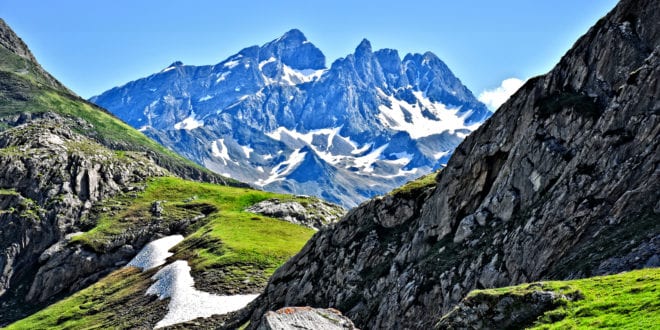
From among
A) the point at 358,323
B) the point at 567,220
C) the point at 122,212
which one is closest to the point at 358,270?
the point at 358,323

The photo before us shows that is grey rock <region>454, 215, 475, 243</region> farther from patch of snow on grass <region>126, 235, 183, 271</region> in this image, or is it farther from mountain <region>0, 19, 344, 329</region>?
patch of snow on grass <region>126, 235, 183, 271</region>

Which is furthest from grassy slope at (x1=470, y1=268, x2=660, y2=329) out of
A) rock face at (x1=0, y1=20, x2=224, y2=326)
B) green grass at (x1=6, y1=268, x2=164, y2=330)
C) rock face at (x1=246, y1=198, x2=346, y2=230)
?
rock face at (x1=246, y1=198, x2=346, y2=230)

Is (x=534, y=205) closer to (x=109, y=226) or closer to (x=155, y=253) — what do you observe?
(x=155, y=253)

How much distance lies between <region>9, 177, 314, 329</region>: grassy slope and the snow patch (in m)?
4.09

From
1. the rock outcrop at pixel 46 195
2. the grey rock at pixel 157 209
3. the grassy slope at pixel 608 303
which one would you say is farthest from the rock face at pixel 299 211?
the grassy slope at pixel 608 303

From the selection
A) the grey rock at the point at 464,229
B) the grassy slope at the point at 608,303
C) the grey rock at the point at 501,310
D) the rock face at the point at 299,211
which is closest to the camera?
the grassy slope at the point at 608,303

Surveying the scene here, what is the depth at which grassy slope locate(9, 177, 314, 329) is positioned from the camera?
293ft

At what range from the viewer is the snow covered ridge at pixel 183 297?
74562 mm

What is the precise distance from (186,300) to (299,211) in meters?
72.4

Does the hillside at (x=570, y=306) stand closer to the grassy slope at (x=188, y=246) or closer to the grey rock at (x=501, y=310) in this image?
the grey rock at (x=501, y=310)

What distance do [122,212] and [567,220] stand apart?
128 meters

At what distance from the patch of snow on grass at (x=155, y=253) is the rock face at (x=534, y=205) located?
179ft

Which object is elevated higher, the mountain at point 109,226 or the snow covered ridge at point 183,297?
the mountain at point 109,226

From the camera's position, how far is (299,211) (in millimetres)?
150000
